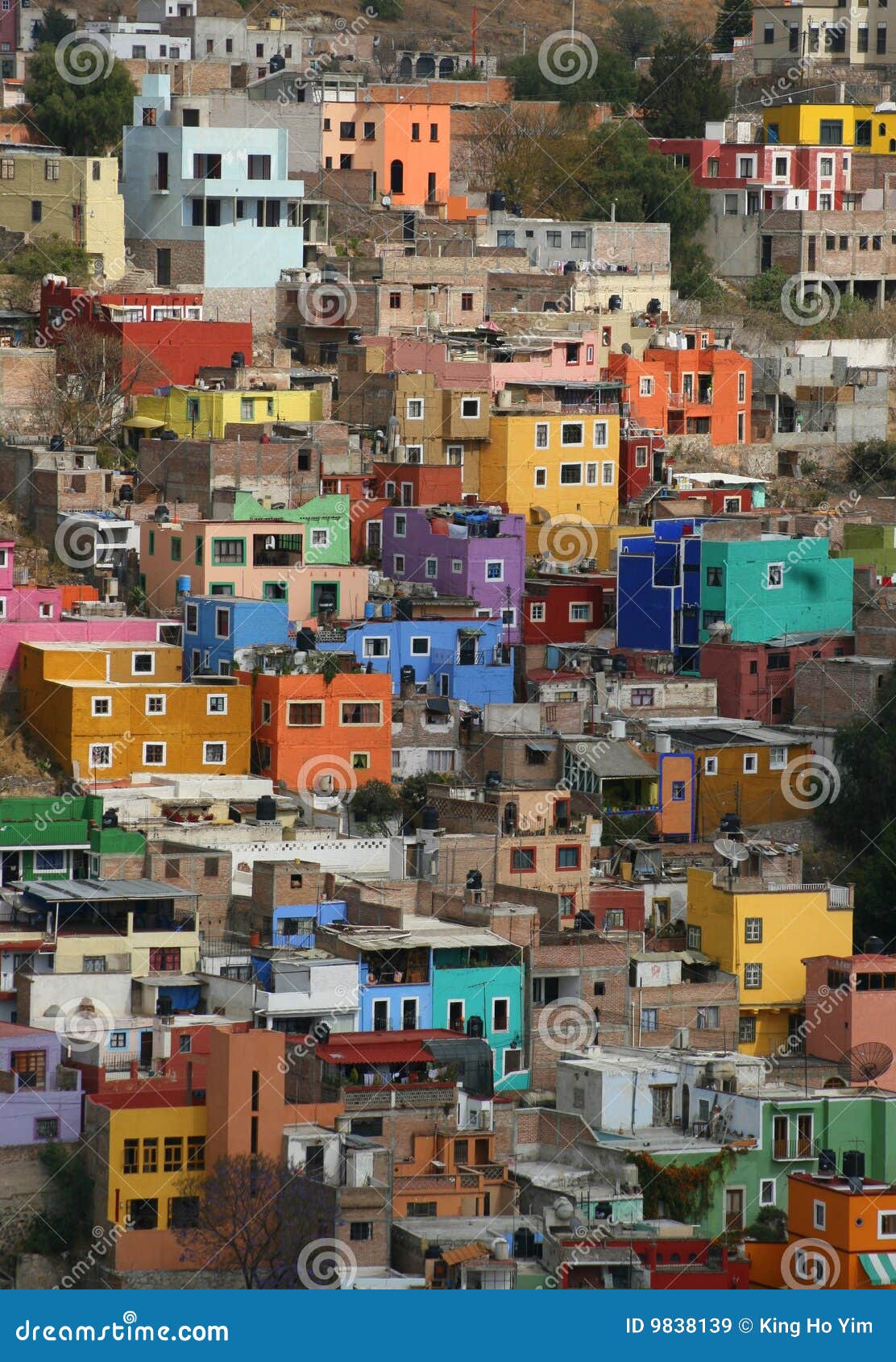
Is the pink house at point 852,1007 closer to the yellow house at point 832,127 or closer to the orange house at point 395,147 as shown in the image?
the orange house at point 395,147

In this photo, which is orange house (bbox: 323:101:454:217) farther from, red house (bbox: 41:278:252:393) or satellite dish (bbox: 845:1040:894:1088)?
satellite dish (bbox: 845:1040:894:1088)

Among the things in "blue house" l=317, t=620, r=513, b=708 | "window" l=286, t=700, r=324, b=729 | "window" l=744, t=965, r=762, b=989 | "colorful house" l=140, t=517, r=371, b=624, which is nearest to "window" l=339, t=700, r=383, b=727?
"window" l=286, t=700, r=324, b=729

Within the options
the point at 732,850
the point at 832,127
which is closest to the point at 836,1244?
the point at 732,850

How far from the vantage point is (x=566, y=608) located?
1978 inches

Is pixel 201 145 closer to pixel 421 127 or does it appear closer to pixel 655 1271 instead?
pixel 421 127

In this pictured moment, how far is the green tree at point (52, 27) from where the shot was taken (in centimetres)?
7531

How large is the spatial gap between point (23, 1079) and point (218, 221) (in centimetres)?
2337

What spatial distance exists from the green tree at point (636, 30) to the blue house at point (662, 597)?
32462 millimetres

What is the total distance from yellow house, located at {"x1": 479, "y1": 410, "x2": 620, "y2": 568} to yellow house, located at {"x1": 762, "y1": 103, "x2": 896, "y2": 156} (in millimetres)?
15370

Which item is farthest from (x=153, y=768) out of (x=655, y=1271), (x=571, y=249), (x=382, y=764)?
(x=571, y=249)

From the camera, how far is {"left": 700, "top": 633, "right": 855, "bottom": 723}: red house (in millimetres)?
48812

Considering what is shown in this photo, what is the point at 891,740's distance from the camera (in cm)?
4619

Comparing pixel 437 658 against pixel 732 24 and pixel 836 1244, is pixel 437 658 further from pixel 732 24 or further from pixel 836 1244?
pixel 732 24

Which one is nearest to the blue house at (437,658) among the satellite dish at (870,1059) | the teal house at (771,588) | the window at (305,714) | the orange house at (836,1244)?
the window at (305,714)
